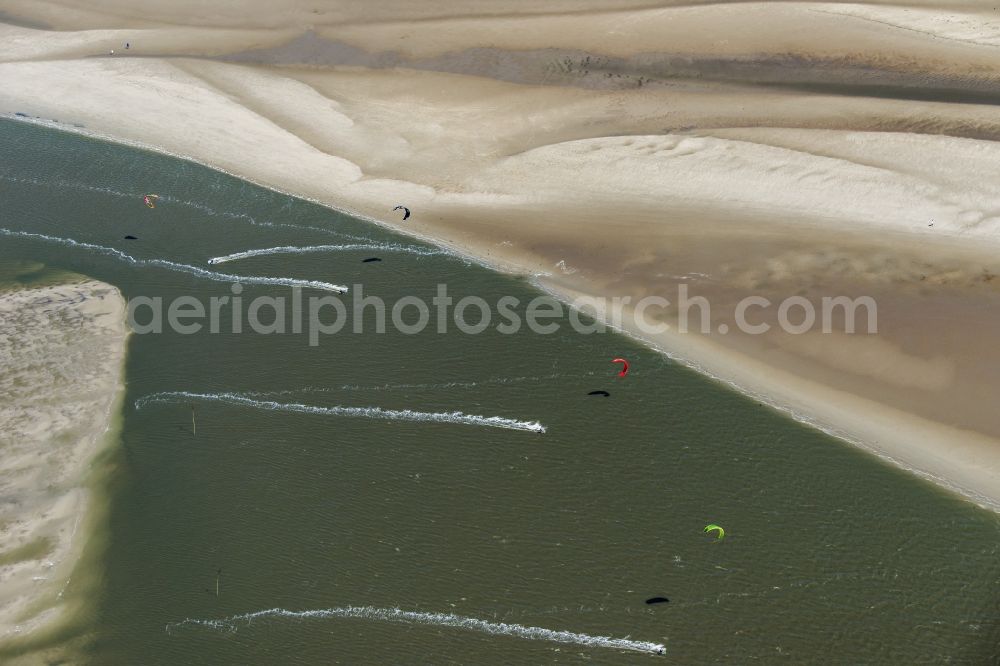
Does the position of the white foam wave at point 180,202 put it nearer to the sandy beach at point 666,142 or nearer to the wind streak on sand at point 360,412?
the sandy beach at point 666,142

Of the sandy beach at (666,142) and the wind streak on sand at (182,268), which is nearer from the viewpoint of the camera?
the sandy beach at (666,142)

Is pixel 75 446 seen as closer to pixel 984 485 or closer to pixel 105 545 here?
pixel 105 545

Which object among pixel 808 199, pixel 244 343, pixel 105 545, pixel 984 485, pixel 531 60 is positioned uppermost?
pixel 531 60

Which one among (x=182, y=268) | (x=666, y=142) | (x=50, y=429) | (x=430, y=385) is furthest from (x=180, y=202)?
(x=666, y=142)

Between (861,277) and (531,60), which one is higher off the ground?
(531,60)

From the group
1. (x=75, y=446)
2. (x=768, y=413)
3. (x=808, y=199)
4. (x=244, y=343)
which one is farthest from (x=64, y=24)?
(x=768, y=413)

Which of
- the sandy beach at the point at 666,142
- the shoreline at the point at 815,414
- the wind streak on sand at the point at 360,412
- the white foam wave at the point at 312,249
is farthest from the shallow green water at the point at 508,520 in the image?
the white foam wave at the point at 312,249
